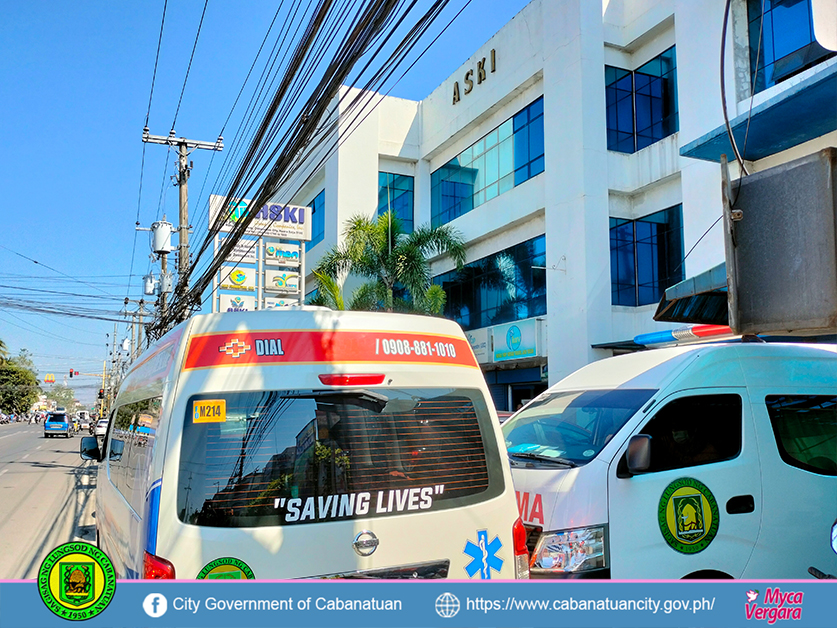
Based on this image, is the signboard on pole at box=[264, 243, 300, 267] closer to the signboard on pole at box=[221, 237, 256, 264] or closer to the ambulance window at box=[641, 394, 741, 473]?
the signboard on pole at box=[221, 237, 256, 264]

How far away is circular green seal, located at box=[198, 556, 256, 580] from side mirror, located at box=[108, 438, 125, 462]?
2.18 meters

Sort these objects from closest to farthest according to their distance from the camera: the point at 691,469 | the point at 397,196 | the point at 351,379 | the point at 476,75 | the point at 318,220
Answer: the point at 351,379 → the point at 691,469 → the point at 476,75 → the point at 397,196 → the point at 318,220

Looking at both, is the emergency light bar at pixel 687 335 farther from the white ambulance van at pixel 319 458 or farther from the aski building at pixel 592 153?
the white ambulance van at pixel 319 458

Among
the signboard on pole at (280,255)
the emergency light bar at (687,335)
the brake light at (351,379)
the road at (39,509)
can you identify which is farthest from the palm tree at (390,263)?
the brake light at (351,379)

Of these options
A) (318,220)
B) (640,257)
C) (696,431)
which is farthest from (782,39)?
(318,220)

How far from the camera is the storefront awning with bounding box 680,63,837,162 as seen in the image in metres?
10.3

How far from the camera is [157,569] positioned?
2879mm

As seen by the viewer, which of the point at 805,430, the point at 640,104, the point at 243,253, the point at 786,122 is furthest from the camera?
the point at 243,253

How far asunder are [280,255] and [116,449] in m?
21.8

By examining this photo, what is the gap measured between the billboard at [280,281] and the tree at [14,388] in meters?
58.6

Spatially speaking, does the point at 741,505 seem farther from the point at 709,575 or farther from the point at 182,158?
the point at 182,158

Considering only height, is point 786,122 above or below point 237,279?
above
